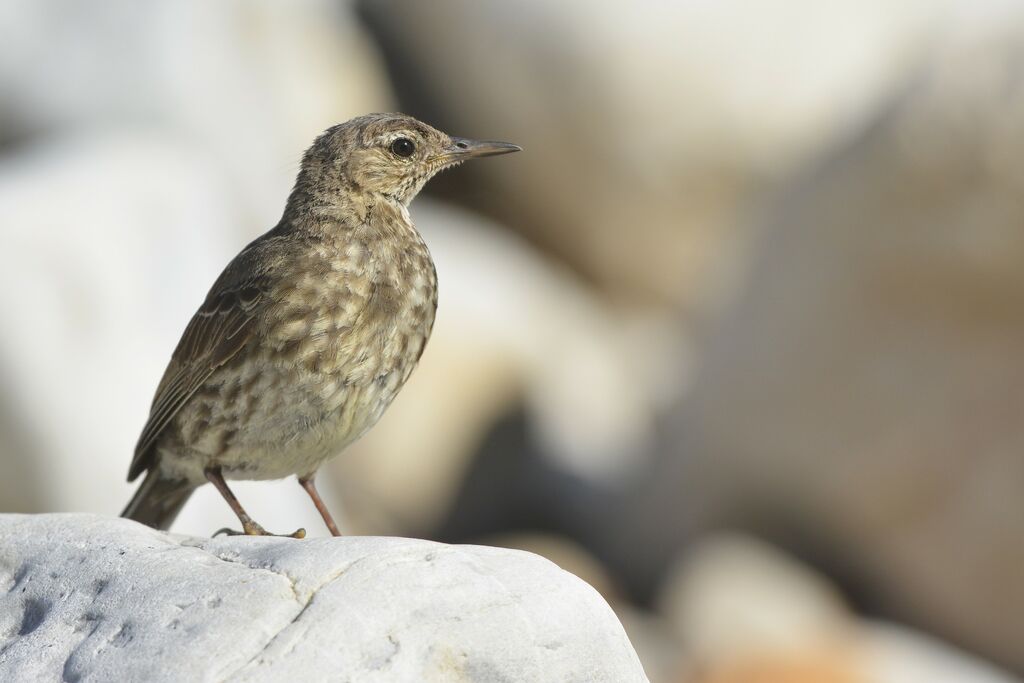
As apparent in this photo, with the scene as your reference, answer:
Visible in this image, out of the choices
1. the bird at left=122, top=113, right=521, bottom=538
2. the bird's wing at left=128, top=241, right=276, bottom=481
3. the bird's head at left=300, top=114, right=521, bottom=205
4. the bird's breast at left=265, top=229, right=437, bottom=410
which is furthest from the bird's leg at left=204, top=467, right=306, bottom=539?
the bird's head at left=300, top=114, right=521, bottom=205

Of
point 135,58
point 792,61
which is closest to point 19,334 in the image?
point 135,58

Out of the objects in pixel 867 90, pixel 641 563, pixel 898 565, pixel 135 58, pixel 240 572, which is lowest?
pixel 641 563

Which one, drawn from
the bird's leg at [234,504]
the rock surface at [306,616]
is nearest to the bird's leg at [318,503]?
the bird's leg at [234,504]

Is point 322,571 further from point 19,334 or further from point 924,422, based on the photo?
point 924,422

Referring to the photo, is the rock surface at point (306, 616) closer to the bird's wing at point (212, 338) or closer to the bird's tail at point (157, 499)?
the bird's wing at point (212, 338)

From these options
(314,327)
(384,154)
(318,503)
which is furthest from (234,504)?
(384,154)

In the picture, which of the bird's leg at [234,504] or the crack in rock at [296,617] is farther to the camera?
the bird's leg at [234,504]
